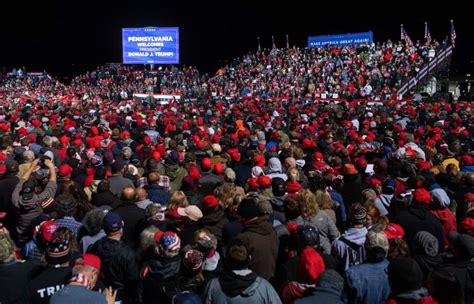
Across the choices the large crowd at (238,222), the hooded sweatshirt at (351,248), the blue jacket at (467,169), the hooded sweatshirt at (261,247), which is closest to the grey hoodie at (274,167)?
the large crowd at (238,222)

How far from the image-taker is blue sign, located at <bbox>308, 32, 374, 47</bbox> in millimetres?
44219

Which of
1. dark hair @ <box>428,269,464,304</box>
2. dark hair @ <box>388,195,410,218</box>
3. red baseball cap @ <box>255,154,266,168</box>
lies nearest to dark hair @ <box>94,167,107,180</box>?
red baseball cap @ <box>255,154,266,168</box>

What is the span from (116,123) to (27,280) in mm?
10325

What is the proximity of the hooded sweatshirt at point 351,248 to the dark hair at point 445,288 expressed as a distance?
1.42m

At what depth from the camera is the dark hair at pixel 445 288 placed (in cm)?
320

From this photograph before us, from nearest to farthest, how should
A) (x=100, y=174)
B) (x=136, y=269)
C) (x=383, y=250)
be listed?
(x=383, y=250) < (x=136, y=269) < (x=100, y=174)

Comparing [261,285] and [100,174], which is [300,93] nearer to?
[100,174]

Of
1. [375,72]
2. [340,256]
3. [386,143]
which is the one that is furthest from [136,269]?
[375,72]

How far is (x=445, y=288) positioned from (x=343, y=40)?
4550 cm

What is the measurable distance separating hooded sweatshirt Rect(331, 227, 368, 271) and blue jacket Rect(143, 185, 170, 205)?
2866 millimetres

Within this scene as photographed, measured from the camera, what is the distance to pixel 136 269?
182 inches

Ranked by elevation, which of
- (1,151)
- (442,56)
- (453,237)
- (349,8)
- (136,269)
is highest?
(349,8)

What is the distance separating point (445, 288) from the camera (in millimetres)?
3227

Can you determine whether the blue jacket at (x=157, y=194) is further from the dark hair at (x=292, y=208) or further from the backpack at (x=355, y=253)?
the backpack at (x=355, y=253)
